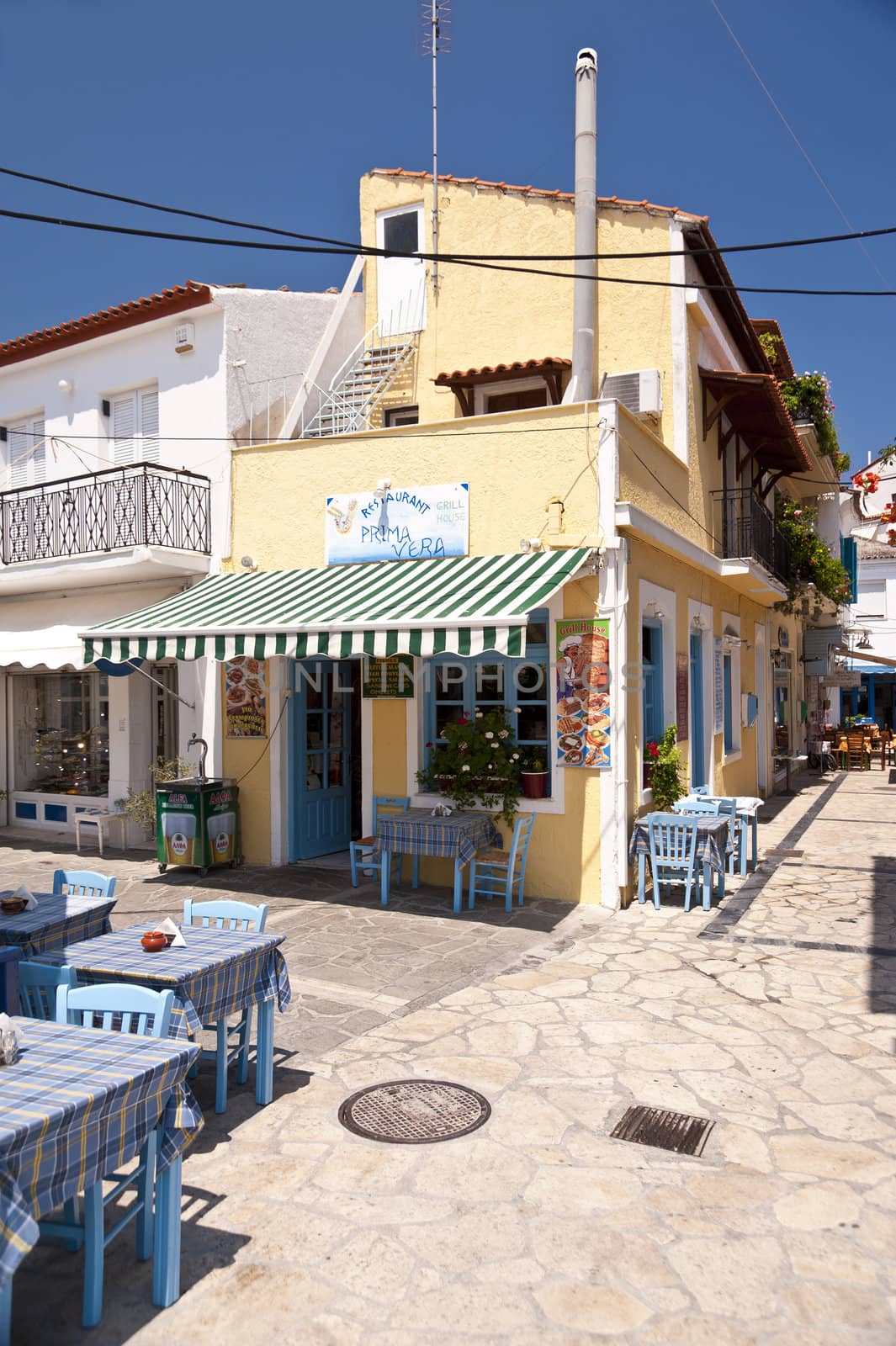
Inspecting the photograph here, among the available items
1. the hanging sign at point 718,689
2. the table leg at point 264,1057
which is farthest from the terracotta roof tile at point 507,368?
the table leg at point 264,1057

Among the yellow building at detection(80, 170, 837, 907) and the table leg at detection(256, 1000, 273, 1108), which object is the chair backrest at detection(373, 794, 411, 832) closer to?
the yellow building at detection(80, 170, 837, 907)

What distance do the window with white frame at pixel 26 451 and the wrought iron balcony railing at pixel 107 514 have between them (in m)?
0.63

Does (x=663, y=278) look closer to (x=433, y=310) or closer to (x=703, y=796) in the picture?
(x=433, y=310)

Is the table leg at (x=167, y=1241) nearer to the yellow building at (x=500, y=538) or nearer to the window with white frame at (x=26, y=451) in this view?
the yellow building at (x=500, y=538)

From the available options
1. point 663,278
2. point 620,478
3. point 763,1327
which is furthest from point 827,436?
point 763,1327

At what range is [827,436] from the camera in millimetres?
23406

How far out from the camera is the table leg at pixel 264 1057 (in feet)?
18.7

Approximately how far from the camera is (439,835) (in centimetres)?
1023

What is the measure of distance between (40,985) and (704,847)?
734 centimetres

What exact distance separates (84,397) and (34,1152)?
14.8m

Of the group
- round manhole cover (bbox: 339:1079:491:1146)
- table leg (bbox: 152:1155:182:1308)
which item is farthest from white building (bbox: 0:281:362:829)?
table leg (bbox: 152:1155:182:1308)

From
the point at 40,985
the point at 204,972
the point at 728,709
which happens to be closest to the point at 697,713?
the point at 728,709

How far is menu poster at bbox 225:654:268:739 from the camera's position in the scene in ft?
41.5

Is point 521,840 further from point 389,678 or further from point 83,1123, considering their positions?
point 83,1123
